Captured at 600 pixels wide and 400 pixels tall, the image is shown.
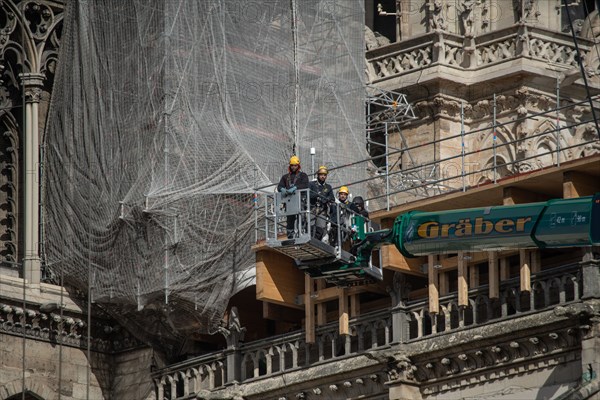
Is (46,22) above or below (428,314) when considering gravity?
above

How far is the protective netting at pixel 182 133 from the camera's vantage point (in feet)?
199

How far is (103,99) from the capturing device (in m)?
63.1

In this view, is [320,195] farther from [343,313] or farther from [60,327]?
[60,327]

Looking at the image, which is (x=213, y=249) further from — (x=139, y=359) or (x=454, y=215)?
(x=454, y=215)

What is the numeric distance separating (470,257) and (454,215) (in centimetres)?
258

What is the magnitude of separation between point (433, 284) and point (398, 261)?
1.08 metres

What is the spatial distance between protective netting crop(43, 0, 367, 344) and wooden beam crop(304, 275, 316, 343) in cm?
215

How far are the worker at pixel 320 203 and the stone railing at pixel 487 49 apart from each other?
1175cm

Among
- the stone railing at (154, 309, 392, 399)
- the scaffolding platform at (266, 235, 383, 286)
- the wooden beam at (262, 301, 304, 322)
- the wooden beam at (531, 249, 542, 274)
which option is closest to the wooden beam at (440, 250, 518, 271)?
the wooden beam at (531, 249, 542, 274)

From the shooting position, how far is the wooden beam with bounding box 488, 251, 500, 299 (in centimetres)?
5491

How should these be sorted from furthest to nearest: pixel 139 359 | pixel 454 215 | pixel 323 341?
pixel 139 359, pixel 323 341, pixel 454 215

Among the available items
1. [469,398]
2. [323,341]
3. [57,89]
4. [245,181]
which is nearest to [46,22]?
[57,89]

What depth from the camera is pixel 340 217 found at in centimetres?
5428

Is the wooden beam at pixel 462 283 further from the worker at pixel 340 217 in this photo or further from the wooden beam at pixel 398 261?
the worker at pixel 340 217
